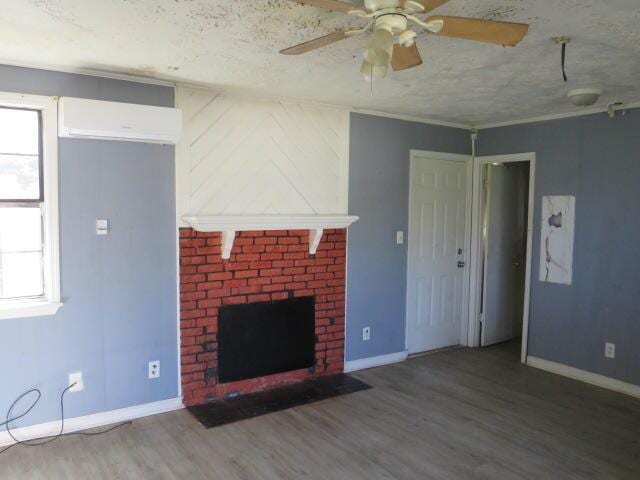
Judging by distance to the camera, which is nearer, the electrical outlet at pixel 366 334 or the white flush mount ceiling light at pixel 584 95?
the white flush mount ceiling light at pixel 584 95

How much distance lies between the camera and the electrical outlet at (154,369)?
11.6ft

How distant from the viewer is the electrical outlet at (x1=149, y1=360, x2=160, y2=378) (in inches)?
139

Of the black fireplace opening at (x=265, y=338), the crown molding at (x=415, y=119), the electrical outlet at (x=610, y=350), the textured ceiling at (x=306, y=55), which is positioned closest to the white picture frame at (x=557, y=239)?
the electrical outlet at (x=610, y=350)

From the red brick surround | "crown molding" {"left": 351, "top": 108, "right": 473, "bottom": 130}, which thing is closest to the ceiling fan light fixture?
the red brick surround

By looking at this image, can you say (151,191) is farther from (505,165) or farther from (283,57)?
(505,165)

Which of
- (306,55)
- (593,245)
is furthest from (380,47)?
(593,245)

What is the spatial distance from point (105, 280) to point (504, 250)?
4067 mm

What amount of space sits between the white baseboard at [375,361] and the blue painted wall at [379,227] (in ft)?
0.14

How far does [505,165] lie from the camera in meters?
5.34

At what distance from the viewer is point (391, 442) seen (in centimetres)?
319

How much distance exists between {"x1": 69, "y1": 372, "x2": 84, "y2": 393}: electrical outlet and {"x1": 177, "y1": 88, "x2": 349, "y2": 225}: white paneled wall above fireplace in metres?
1.29

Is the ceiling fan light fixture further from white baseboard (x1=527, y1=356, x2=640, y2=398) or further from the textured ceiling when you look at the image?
white baseboard (x1=527, y1=356, x2=640, y2=398)

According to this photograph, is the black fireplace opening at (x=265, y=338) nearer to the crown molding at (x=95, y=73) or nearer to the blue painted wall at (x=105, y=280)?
the blue painted wall at (x=105, y=280)

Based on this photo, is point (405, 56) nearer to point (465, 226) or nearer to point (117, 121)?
point (117, 121)
